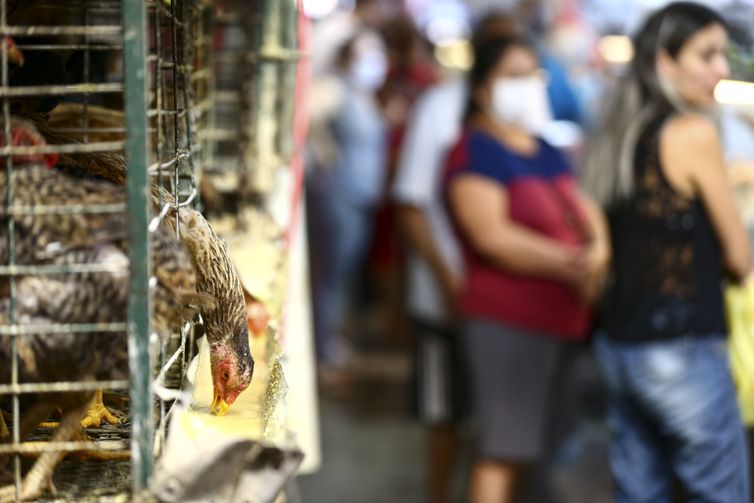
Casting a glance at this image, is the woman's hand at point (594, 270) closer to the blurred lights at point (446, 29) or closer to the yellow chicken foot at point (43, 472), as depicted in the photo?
the yellow chicken foot at point (43, 472)

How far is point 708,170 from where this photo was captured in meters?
3.45

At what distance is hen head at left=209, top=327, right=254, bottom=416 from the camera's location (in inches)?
72.7

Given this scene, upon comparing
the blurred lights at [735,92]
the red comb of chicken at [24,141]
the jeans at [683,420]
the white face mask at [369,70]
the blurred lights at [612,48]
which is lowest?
the jeans at [683,420]

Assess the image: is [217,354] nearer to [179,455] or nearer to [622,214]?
[179,455]

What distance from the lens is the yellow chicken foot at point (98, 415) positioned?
193cm

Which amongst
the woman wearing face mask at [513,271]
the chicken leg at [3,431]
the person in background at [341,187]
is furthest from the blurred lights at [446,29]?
the chicken leg at [3,431]

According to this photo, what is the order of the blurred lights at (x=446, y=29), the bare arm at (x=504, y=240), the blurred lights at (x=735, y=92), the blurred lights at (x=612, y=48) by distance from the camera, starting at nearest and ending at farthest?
the blurred lights at (x=735, y=92) < the bare arm at (x=504, y=240) < the blurred lights at (x=612, y=48) < the blurred lights at (x=446, y=29)

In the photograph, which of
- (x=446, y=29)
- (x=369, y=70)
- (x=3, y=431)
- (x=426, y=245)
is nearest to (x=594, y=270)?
(x=426, y=245)

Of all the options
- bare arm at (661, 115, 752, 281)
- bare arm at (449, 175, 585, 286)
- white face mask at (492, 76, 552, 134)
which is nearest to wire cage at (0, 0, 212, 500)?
bare arm at (661, 115, 752, 281)

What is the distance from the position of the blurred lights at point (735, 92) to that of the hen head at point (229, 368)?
220 cm

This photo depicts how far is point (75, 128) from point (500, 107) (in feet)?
7.73

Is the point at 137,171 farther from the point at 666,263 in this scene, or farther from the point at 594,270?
the point at 594,270

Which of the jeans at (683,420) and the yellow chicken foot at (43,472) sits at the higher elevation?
the yellow chicken foot at (43,472)

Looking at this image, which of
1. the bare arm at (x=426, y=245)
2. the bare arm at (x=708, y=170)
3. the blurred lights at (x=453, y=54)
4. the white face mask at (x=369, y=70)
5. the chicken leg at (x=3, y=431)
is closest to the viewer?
the chicken leg at (x=3, y=431)
